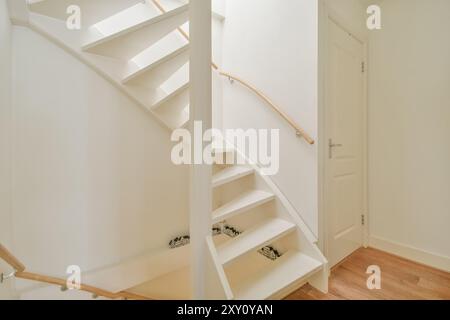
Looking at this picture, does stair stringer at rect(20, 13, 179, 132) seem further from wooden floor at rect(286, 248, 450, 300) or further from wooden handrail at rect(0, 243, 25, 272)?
wooden floor at rect(286, 248, 450, 300)

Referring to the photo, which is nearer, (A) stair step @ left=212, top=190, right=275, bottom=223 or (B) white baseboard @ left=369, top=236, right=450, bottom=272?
(A) stair step @ left=212, top=190, right=275, bottom=223

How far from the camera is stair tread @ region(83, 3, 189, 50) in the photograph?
160 centimetres

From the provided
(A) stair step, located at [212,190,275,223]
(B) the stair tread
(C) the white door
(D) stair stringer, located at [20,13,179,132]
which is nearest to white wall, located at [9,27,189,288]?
(D) stair stringer, located at [20,13,179,132]

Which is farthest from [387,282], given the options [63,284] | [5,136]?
[5,136]

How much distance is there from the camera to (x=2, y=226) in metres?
1.34

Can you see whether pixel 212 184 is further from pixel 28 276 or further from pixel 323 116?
pixel 28 276

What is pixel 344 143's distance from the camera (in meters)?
2.06

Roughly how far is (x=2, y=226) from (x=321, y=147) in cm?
230

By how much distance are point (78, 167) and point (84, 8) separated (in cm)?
124

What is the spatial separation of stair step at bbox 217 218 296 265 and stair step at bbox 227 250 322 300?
20 centimetres

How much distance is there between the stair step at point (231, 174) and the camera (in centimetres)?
194
